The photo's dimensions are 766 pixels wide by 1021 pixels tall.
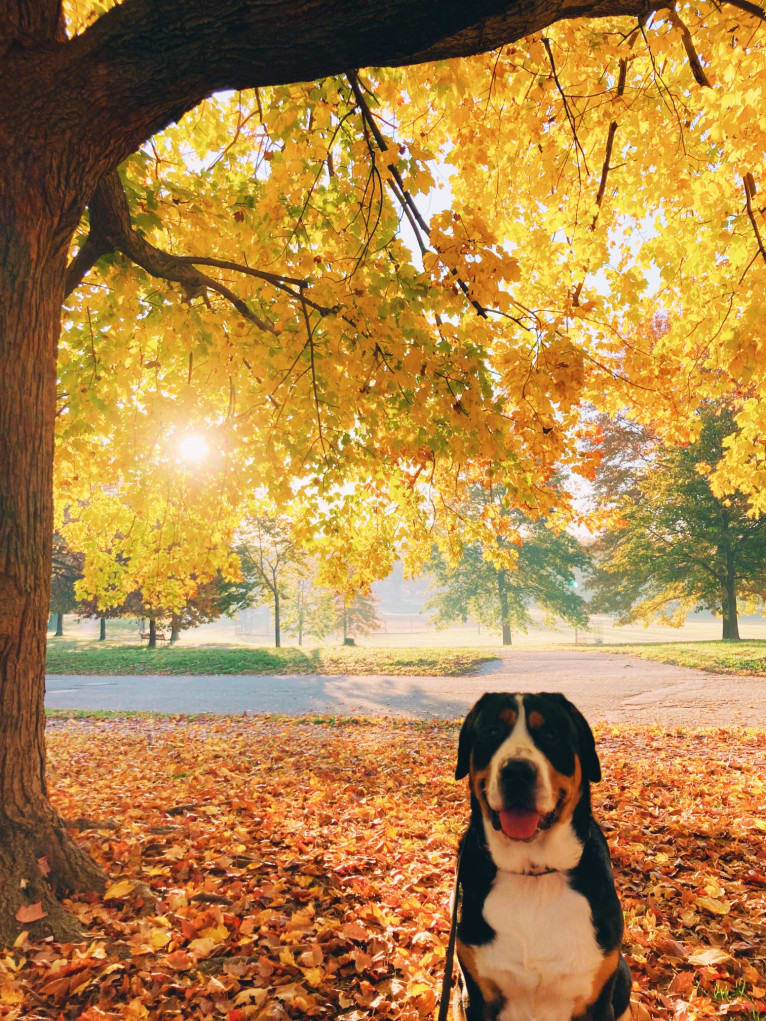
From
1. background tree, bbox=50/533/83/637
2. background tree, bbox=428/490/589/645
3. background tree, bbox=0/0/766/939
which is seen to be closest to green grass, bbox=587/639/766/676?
background tree, bbox=0/0/766/939

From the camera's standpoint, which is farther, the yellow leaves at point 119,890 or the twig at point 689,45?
the twig at point 689,45

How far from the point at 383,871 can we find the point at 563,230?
621cm

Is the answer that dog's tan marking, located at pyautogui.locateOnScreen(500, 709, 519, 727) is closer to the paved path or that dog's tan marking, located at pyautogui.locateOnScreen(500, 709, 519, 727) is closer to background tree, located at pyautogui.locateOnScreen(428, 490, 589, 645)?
the paved path

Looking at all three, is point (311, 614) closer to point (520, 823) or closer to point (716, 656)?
point (716, 656)

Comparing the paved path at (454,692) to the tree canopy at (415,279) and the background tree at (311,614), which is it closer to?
the tree canopy at (415,279)

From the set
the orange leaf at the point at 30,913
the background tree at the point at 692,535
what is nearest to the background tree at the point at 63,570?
the background tree at the point at 692,535

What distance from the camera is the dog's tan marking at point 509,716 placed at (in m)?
1.97

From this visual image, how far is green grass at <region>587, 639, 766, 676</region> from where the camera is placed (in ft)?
53.8

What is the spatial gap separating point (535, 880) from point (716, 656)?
62.7ft

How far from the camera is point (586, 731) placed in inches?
80.7

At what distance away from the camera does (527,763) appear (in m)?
1.83

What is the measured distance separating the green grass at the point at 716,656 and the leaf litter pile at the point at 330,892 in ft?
34.6

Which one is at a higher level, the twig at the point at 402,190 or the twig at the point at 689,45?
the twig at the point at 689,45

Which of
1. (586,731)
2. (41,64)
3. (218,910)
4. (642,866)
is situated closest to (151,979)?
(218,910)
